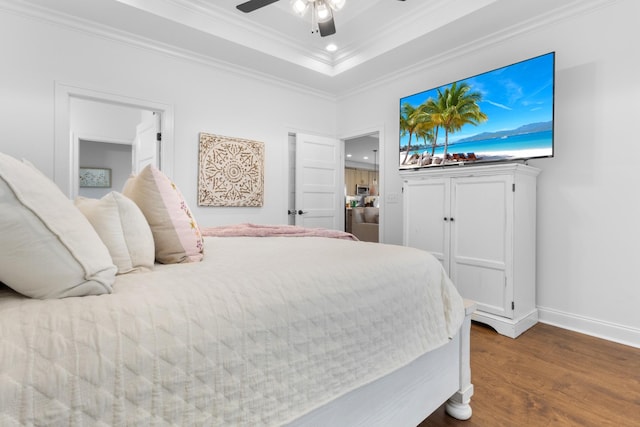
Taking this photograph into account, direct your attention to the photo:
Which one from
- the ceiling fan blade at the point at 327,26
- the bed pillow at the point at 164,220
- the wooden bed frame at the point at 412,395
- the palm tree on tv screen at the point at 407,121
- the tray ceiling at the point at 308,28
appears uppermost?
the tray ceiling at the point at 308,28

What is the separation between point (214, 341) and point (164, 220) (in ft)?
2.08

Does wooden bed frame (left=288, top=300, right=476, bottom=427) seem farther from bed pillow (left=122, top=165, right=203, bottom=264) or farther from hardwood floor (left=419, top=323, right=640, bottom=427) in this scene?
bed pillow (left=122, top=165, right=203, bottom=264)

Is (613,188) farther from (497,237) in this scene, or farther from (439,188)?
(439,188)

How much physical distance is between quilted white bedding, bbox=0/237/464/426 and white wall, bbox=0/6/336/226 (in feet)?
8.74

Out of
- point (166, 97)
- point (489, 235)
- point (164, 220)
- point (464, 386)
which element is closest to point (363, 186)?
Answer: point (166, 97)

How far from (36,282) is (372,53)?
3.74 m

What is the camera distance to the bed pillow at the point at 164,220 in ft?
3.81

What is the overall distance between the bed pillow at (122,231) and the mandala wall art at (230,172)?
8.84 feet

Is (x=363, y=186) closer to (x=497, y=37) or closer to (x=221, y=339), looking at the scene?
(x=497, y=37)

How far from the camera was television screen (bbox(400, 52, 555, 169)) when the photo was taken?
8.80 feet

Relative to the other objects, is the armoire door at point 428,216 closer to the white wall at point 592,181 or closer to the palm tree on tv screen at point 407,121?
the palm tree on tv screen at point 407,121

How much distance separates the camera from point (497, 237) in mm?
2635

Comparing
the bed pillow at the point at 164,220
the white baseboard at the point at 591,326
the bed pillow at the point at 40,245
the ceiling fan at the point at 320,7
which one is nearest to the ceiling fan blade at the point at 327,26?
the ceiling fan at the point at 320,7

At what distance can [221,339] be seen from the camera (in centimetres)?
71
